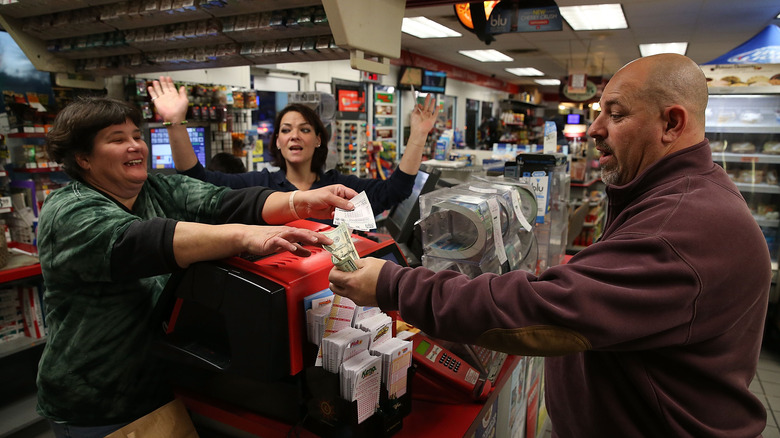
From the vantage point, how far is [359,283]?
1.31 meters

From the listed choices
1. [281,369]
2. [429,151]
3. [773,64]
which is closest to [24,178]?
[281,369]

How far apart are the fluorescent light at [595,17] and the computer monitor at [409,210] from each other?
17.7 feet

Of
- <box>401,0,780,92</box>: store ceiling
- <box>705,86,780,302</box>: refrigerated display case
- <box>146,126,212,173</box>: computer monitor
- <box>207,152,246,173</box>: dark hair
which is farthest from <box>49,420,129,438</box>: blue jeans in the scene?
<box>705,86,780,302</box>: refrigerated display case

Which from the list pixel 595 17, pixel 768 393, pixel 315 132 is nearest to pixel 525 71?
pixel 595 17

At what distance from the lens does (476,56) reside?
475 inches

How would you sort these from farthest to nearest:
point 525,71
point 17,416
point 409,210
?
point 525,71, point 17,416, point 409,210

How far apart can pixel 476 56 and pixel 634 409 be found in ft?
38.7

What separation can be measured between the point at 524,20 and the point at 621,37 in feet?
18.0

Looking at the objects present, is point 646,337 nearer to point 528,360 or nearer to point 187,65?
point 528,360

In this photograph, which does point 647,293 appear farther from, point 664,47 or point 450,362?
point 664,47

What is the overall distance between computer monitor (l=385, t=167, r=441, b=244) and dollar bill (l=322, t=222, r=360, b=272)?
1606 mm

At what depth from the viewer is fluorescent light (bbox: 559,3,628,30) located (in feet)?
23.9

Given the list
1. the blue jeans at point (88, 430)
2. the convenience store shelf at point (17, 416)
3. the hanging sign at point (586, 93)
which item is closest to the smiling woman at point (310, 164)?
the blue jeans at point (88, 430)

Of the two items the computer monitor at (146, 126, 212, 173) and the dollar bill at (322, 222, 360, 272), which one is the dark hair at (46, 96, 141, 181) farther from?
the computer monitor at (146, 126, 212, 173)
